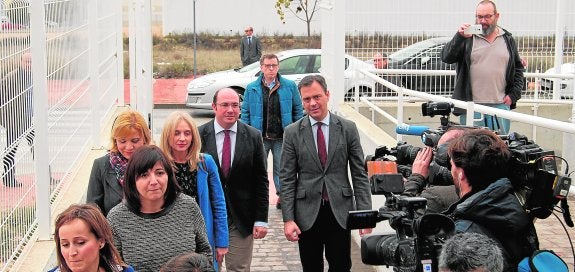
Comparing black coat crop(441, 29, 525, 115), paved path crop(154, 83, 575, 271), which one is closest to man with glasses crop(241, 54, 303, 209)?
paved path crop(154, 83, 575, 271)

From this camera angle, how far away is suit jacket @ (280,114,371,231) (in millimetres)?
6625

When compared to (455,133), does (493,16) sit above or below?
above

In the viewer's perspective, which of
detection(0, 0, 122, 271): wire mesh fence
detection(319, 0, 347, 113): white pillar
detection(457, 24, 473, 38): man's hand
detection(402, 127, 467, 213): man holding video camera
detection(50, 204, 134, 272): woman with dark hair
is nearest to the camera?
detection(50, 204, 134, 272): woman with dark hair

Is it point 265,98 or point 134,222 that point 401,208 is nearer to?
point 134,222

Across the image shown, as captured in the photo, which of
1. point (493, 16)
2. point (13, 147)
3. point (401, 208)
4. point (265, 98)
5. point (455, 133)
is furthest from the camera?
point (265, 98)

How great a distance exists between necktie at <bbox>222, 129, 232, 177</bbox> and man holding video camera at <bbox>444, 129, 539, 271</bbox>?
102 inches

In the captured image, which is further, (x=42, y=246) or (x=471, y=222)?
(x=42, y=246)

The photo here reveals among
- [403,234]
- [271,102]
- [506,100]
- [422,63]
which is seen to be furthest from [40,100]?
[422,63]

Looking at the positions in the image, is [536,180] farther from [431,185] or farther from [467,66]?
[467,66]

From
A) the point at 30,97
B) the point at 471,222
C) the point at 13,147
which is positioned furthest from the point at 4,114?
the point at 471,222

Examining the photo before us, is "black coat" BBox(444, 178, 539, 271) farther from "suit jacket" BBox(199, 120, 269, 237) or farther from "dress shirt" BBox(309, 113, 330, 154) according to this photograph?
Result: "suit jacket" BBox(199, 120, 269, 237)

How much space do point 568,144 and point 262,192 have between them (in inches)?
238

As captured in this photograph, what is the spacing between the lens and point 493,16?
8797 millimetres

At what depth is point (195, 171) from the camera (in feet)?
19.3
